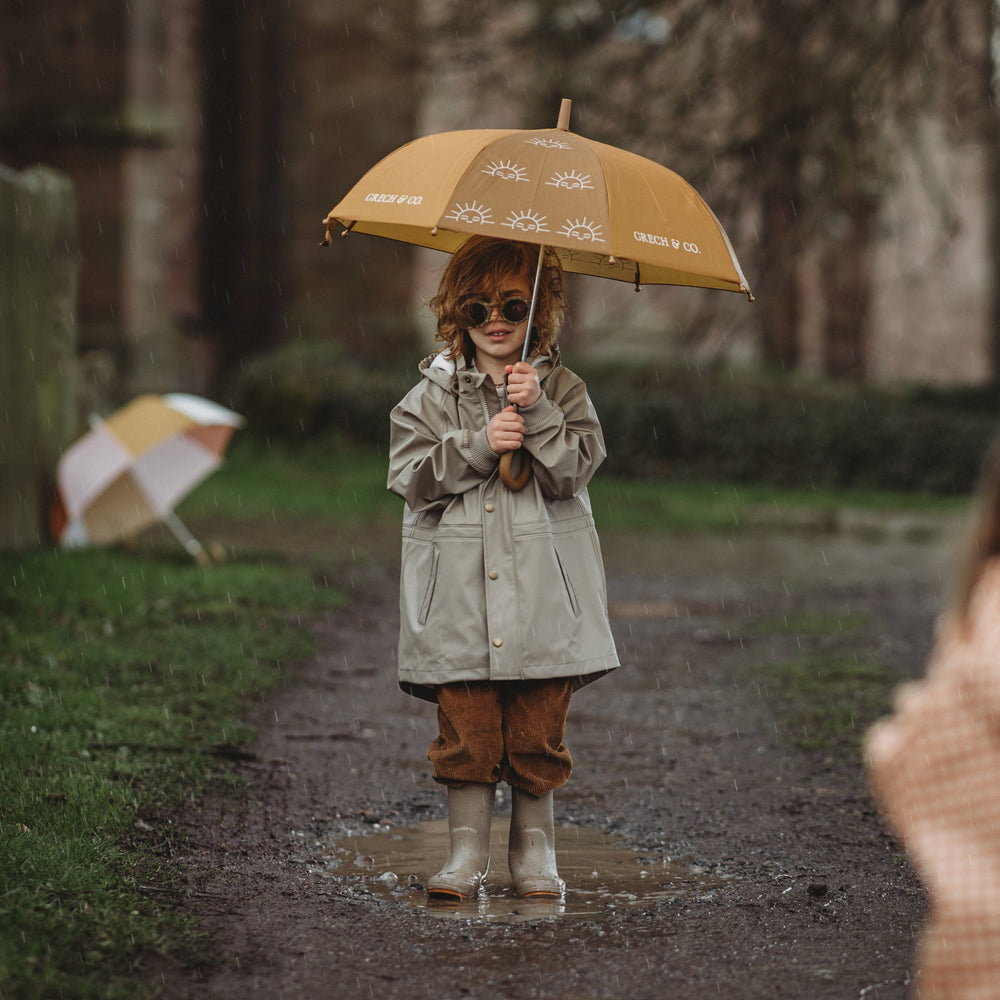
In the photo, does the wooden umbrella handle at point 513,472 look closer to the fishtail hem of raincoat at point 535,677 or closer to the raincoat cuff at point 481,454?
the raincoat cuff at point 481,454

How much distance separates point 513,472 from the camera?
3586 mm

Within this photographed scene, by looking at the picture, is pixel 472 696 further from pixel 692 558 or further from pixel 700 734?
pixel 692 558

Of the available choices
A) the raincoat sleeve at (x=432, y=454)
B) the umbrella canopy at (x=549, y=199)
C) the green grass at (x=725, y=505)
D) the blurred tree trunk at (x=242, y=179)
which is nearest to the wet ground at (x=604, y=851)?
the raincoat sleeve at (x=432, y=454)

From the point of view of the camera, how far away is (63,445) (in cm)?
825

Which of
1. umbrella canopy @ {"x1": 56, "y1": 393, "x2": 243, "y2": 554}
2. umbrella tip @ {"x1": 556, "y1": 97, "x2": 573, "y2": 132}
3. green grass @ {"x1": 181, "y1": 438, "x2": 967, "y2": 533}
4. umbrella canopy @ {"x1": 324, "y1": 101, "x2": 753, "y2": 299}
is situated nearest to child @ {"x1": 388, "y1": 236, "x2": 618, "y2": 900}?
umbrella canopy @ {"x1": 324, "y1": 101, "x2": 753, "y2": 299}

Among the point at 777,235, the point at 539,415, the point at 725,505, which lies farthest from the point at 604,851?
the point at 725,505

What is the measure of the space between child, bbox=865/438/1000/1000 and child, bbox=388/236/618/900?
1525 mm

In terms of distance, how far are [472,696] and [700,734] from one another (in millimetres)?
2189

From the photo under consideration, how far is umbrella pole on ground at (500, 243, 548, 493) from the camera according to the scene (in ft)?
11.6

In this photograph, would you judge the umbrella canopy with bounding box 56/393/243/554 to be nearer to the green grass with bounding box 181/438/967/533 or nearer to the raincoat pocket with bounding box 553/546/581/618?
the green grass with bounding box 181/438/967/533

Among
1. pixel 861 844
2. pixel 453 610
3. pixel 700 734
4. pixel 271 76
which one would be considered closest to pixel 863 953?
pixel 861 844

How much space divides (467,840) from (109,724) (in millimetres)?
1742

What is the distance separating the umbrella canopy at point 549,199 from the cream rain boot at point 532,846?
142 centimetres

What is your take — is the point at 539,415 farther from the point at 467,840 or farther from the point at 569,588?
the point at 467,840
